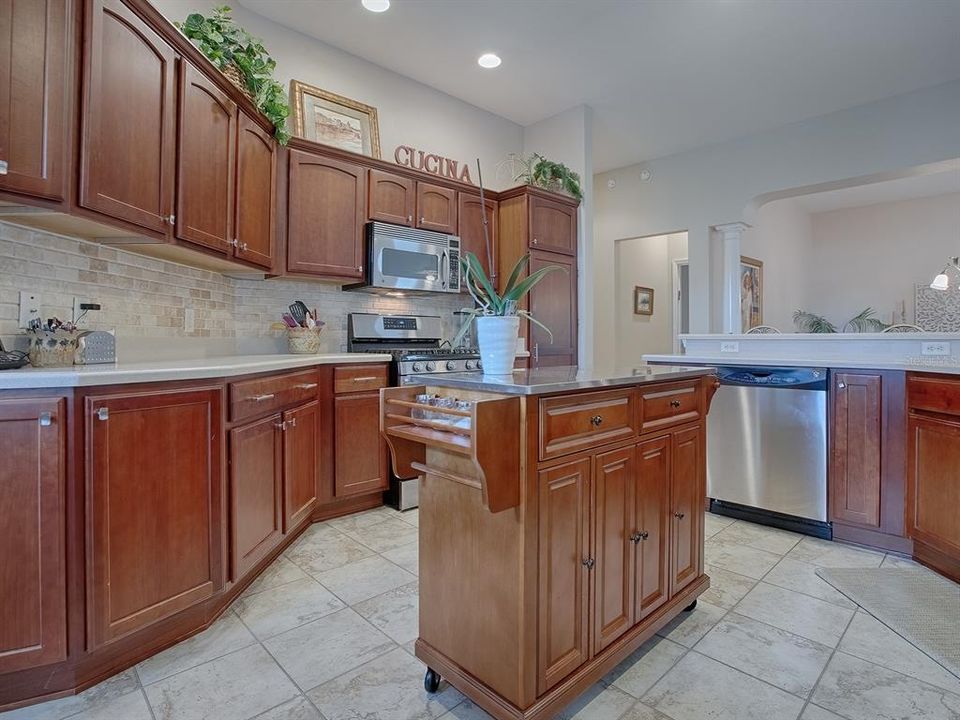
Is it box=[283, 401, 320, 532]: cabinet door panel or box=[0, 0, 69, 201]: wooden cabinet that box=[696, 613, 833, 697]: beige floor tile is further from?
box=[0, 0, 69, 201]: wooden cabinet

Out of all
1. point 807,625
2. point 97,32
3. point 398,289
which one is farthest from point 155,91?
point 807,625

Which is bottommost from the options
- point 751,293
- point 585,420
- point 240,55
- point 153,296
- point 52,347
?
point 585,420

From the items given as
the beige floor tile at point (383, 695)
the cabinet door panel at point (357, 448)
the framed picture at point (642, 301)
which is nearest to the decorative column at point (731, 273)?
the framed picture at point (642, 301)

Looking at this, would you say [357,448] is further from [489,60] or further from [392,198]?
[489,60]

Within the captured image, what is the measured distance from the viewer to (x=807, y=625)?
1.87m

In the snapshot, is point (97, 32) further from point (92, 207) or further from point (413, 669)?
point (413, 669)

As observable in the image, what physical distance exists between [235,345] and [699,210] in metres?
4.50

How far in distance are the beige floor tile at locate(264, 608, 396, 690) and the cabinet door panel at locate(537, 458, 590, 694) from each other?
0.68m

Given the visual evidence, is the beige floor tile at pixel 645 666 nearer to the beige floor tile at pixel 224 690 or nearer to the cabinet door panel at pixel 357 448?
the beige floor tile at pixel 224 690

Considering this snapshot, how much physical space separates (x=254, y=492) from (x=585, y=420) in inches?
58.9

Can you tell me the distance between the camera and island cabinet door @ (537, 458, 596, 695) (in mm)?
1295

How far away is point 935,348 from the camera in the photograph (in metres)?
2.78

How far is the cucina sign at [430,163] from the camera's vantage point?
12.7ft

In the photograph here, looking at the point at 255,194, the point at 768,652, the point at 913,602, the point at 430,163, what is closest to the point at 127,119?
the point at 255,194
